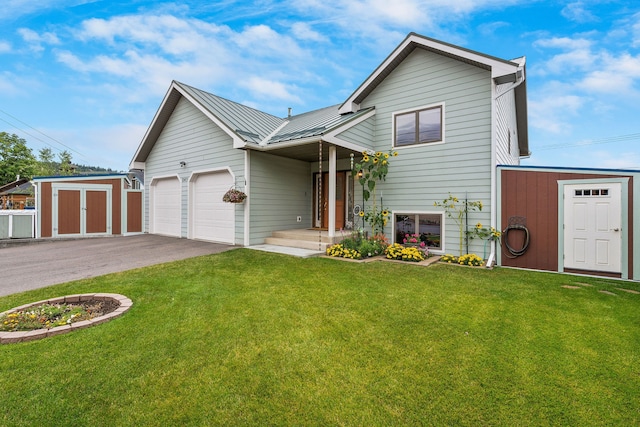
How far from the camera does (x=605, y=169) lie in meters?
5.73

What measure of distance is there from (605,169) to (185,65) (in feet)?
56.1

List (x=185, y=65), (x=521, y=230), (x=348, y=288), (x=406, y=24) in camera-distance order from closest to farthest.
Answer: (x=348, y=288) < (x=521, y=230) < (x=406, y=24) < (x=185, y=65)

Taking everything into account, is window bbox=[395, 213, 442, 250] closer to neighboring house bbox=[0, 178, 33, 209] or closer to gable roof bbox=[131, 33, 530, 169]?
gable roof bbox=[131, 33, 530, 169]

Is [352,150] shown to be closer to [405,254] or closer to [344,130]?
[344,130]

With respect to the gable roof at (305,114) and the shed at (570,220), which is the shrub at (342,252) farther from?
the shed at (570,220)

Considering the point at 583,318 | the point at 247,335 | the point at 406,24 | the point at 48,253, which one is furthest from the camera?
the point at 406,24

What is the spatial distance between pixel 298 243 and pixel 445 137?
4852 millimetres

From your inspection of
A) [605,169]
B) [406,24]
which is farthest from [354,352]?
[406,24]

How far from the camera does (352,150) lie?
27.5 feet

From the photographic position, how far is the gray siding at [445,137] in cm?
698

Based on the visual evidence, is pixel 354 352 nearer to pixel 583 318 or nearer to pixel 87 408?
pixel 87 408

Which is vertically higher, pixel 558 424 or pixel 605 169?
pixel 605 169

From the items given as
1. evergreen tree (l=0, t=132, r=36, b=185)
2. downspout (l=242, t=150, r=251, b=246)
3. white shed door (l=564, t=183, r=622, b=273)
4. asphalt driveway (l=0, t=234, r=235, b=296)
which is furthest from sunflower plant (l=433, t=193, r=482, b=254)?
evergreen tree (l=0, t=132, r=36, b=185)

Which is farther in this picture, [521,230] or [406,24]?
[406,24]
